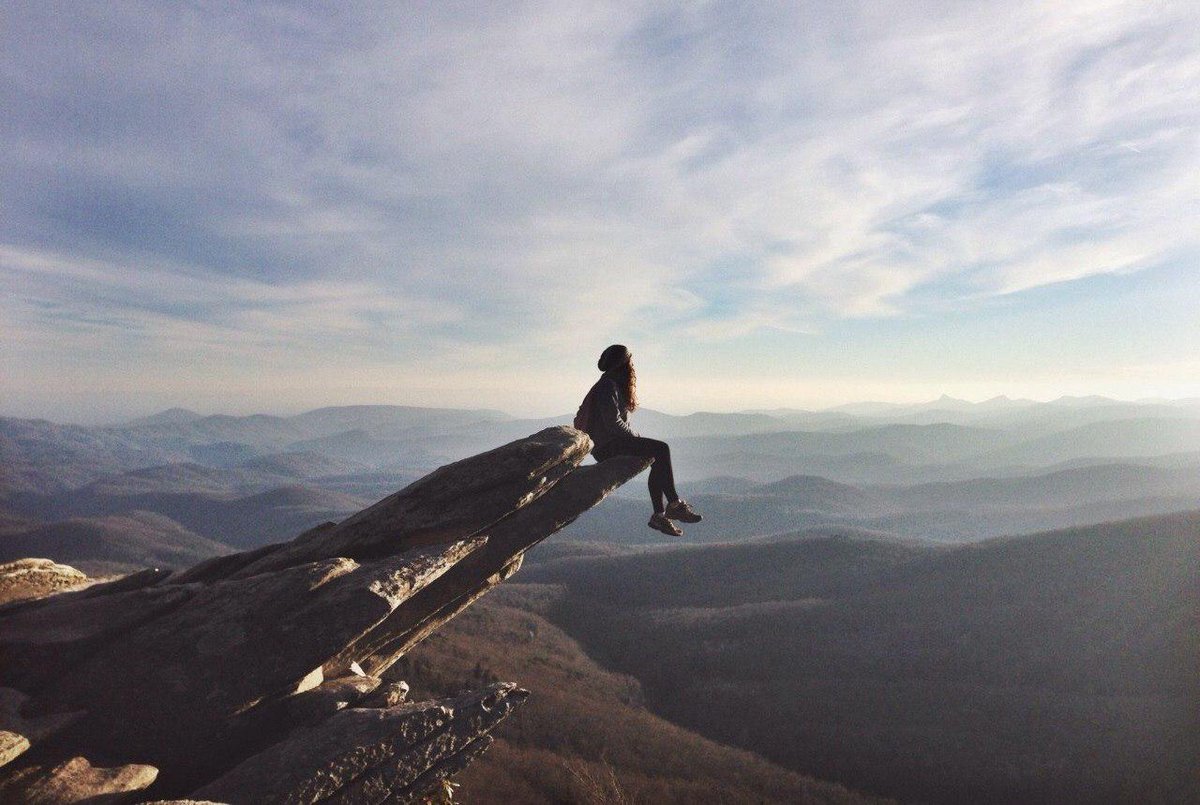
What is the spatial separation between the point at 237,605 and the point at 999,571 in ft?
423

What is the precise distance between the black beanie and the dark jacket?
26cm

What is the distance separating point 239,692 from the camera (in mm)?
11664

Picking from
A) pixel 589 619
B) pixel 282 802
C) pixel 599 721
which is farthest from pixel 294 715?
pixel 589 619

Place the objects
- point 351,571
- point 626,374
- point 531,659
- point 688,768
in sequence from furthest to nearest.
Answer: point 531,659 → point 688,768 → point 626,374 → point 351,571

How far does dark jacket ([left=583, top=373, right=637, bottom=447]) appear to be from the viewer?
624 inches

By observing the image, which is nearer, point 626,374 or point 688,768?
point 626,374

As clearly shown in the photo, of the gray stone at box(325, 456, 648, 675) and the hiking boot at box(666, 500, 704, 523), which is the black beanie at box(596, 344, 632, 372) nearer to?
the gray stone at box(325, 456, 648, 675)

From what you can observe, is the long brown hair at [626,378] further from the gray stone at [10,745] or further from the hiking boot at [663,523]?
the gray stone at [10,745]

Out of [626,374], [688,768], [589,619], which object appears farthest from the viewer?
[589,619]

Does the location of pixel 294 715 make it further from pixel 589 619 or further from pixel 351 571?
pixel 589 619

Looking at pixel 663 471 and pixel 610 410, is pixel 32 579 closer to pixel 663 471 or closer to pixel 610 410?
pixel 610 410

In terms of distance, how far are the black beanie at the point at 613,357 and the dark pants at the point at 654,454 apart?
1865 mm

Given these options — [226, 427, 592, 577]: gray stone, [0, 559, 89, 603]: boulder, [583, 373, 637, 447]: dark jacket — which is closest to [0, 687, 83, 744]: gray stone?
[0, 559, 89, 603]: boulder

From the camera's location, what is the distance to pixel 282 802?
33.4ft
